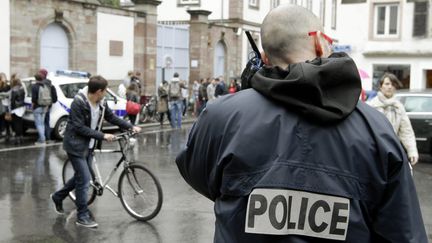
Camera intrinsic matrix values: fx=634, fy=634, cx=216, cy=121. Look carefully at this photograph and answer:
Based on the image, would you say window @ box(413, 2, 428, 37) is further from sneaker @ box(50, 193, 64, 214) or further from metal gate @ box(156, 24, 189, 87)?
sneaker @ box(50, 193, 64, 214)

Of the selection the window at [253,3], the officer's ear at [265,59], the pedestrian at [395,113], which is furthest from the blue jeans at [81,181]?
the window at [253,3]

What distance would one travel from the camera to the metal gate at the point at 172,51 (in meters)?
26.9

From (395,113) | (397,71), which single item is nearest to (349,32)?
→ (397,71)

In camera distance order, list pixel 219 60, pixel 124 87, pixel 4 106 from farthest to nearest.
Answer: pixel 219 60 → pixel 124 87 → pixel 4 106

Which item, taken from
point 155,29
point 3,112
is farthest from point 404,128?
point 155,29

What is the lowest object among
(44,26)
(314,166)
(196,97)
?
(196,97)

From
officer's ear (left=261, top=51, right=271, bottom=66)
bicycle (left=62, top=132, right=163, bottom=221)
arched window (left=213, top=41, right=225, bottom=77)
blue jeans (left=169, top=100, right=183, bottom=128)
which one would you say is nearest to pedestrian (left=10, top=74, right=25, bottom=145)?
blue jeans (left=169, top=100, right=183, bottom=128)

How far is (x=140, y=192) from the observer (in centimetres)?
739

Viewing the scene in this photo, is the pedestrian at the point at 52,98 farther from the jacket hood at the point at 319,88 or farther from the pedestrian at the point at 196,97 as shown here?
the jacket hood at the point at 319,88

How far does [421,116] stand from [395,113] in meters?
6.64

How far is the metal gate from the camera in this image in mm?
26922

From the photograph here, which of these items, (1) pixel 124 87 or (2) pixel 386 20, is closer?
(1) pixel 124 87

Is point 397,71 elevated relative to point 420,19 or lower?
lower

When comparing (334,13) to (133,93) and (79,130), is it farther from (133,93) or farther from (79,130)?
(79,130)
